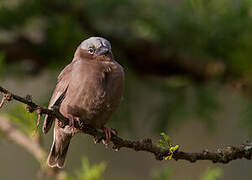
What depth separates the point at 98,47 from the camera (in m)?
2.91

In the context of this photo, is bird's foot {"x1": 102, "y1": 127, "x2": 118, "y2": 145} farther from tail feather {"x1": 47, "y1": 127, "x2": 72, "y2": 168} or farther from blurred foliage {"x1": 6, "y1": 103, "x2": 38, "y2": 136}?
tail feather {"x1": 47, "y1": 127, "x2": 72, "y2": 168}

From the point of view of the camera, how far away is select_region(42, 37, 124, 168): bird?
2.70m

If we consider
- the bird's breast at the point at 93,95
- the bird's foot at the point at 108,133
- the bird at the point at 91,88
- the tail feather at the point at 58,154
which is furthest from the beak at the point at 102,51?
the tail feather at the point at 58,154

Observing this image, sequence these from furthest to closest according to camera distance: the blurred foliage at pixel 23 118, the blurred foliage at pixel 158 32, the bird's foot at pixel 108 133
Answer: the blurred foliage at pixel 158 32
the blurred foliage at pixel 23 118
the bird's foot at pixel 108 133

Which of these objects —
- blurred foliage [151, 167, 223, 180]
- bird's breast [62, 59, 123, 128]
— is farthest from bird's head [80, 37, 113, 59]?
blurred foliage [151, 167, 223, 180]

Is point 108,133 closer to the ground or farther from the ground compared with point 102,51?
closer to the ground

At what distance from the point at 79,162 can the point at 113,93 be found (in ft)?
9.63

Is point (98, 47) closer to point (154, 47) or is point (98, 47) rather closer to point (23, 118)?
point (23, 118)

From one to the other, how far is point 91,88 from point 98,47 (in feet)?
1.09

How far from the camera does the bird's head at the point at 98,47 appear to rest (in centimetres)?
289

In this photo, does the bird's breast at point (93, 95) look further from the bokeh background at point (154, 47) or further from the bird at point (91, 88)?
the bokeh background at point (154, 47)

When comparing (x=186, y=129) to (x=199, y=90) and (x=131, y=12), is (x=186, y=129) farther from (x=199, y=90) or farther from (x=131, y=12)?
(x=131, y=12)

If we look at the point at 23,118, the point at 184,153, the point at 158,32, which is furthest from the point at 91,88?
the point at 158,32

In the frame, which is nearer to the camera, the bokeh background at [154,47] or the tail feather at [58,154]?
the tail feather at [58,154]
